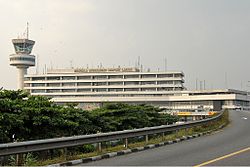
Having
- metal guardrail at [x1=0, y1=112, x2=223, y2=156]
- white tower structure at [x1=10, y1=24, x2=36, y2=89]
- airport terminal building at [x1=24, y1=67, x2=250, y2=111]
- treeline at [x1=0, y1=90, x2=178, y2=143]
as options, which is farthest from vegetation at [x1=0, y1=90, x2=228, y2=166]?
white tower structure at [x1=10, y1=24, x2=36, y2=89]

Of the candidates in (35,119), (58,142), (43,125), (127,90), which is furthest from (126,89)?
(58,142)

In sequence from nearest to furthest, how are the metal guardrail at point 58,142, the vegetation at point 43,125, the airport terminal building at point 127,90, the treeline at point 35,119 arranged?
the metal guardrail at point 58,142 → the vegetation at point 43,125 → the treeline at point 35,119 → the airport terminal building at point 127,90

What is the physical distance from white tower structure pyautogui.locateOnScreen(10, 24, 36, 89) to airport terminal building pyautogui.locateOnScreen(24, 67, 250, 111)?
6.84 metres

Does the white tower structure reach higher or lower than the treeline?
higher

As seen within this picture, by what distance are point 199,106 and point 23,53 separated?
253 ft

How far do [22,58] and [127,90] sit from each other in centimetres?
4770

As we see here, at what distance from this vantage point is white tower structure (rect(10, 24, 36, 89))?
158 m

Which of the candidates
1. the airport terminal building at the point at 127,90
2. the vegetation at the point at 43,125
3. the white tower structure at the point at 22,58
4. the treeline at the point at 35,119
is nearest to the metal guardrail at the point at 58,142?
the vegetation at the point at 43,125

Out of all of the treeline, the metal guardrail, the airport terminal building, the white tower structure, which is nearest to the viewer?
the metal guardrail

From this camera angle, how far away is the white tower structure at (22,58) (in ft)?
517

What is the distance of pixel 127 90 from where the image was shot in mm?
141250

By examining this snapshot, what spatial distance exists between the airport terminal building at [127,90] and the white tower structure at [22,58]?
22.4ft

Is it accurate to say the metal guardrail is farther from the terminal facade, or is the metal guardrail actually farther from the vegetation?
the terminal facade

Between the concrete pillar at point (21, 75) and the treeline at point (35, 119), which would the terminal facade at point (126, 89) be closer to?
the concrete pillar at point (21, 75)
